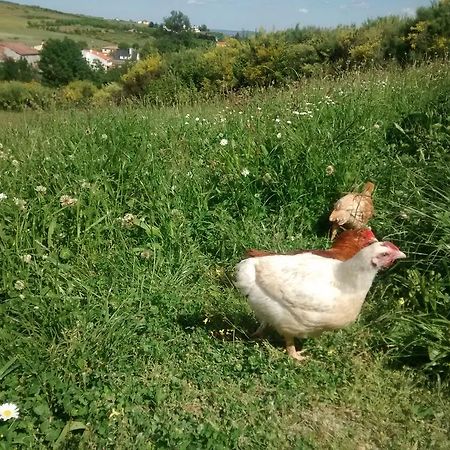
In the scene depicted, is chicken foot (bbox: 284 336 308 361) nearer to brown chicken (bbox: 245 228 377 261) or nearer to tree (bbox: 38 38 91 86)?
brown chicken (bbox: 245 228 377 261)

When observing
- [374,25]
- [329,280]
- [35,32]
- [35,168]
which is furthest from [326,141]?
[35,32]

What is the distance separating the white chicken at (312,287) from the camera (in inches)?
110

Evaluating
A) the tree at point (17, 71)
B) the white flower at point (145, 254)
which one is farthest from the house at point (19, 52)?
the white flower at point (145, 254)

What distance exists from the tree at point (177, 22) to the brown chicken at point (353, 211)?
3143 centimetres

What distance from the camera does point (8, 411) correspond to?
→ 2523mm

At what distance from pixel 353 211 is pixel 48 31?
211ft

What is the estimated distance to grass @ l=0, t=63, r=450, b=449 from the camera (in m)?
2.67

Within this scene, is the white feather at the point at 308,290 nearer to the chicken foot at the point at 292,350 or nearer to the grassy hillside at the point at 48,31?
the chicken foot at the point at 292,350

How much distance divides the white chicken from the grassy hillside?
149 feet

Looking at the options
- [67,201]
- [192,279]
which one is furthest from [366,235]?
[67,201]

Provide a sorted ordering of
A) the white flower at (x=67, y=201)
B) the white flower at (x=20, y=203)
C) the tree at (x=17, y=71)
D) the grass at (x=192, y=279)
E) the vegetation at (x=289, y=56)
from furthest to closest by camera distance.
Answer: the tree at (x=17, y=71), the vegetation at (x=289, y=56), the white flower at (x=67, y=201), the white flower at (x=20, y=203), the grass at (x=192, y=279)

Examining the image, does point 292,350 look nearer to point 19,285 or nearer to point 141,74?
point 19,285

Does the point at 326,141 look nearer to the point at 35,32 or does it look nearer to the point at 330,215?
the point at 330,215

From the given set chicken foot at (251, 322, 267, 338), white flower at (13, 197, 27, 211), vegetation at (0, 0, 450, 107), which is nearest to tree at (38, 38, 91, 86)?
vegetation at (0, 0, 450, 107)
